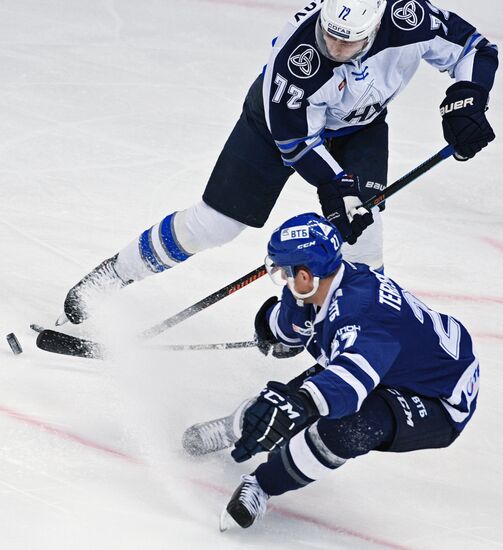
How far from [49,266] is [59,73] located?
1899 millimetres

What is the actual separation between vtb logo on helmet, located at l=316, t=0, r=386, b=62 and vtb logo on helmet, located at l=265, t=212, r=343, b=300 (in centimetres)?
66

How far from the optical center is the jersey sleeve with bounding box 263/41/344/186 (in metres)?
3.23

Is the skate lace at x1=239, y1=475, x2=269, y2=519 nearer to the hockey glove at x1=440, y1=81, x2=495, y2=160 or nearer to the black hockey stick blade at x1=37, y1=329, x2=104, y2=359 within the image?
the black hockey stick blade at x1=37, y1=329, x2=104, y2=359

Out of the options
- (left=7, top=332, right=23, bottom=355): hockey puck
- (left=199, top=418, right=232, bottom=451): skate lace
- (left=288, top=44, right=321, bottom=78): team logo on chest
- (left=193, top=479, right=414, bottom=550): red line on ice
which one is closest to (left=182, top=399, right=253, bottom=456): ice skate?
(left=199, top=418, right=232, bottom=451): skate lace

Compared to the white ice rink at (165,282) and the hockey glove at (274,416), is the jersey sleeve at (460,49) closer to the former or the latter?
the white ice rink at (165,282)

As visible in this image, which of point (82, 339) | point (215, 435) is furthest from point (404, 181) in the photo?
point (82, 339)

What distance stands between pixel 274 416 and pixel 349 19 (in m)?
1.24

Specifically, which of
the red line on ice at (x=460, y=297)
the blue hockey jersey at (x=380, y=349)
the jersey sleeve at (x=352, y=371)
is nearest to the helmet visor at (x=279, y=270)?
the blue hockey jersey at (x=380, y=349)

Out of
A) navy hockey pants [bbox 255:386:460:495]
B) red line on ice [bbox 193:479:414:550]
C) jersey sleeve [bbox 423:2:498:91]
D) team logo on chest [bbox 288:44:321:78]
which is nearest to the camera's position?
navy hockey pants [bbox 255:386:460:495]

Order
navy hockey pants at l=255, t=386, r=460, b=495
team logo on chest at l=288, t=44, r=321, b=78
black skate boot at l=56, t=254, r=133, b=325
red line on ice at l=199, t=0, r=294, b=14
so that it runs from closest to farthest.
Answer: navy hockey pants at l=255, t=386, r=460, b=495, team logo on chest at l=288, t=44, r=321, b=78, black skate boot at l=56, t=254, r=133, b=325, red line on ice at l=199, t=0, r=294, b=14

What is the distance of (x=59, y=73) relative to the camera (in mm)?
5691

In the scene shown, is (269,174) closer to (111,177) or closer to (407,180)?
(407,180)

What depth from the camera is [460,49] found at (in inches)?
136

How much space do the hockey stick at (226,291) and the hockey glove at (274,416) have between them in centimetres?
102
